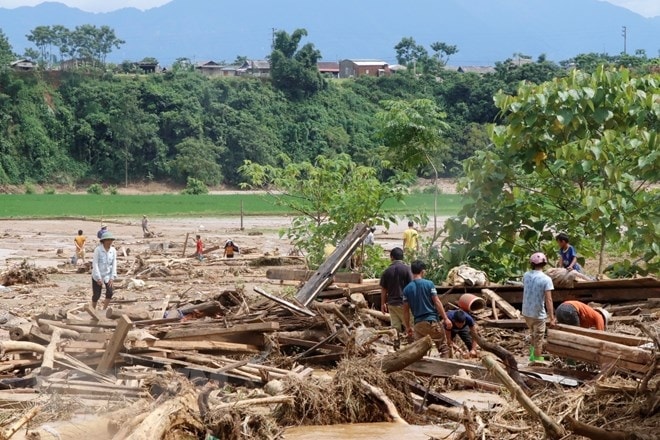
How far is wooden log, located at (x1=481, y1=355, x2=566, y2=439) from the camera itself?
7422 millimetres

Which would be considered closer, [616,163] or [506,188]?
[616,163]

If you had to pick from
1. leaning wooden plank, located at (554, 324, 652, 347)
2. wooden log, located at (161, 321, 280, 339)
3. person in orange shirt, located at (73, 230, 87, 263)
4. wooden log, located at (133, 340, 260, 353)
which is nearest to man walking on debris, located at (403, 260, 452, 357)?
wooden log, located at (161, 321, 280, 339)

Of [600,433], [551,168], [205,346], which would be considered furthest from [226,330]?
[551,168]

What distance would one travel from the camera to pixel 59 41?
117250mm

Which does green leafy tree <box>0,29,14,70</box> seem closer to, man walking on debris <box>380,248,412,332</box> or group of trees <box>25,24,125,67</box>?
group of trees <box>25,24,125,67</box>

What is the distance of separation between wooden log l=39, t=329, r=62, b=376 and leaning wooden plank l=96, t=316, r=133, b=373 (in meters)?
0.56

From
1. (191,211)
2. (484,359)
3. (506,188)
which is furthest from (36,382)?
(191,211)

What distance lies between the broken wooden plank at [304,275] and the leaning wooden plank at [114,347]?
552 cm

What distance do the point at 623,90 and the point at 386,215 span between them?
679 cm

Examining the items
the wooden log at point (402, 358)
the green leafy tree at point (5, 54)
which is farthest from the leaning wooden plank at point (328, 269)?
the green leafy tree at point (5, 54)

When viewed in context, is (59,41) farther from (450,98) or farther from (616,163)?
(616,163)

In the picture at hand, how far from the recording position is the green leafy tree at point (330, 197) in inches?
856

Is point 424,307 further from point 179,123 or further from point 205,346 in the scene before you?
point 179,123

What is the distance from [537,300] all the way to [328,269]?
4.02 m
